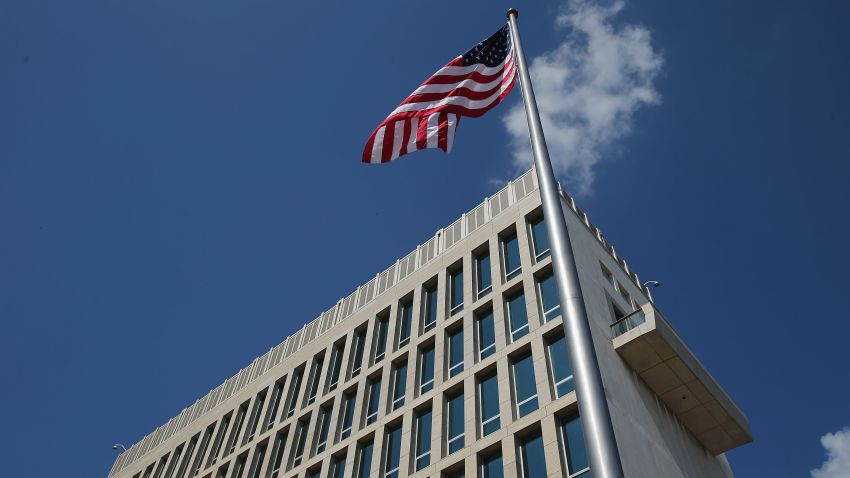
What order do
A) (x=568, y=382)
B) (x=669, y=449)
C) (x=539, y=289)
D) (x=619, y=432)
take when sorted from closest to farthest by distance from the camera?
(x=619, y=432) < (x=568, y=382) < (x=669, y=449) < (x=539, y=289)

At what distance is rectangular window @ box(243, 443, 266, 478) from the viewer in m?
34.1

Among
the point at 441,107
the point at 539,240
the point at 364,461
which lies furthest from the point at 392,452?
the point at 441,107

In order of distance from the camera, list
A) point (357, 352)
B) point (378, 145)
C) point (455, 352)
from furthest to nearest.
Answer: point (357, 352) < point (455, 352) < point (378, 145)

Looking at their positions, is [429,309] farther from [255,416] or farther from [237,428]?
[237,428]

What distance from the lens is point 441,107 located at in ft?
49.4

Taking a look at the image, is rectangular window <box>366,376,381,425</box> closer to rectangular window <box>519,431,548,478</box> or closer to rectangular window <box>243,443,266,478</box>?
rectangular window <box>243,443,266,478</box>

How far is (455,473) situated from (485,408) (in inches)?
104

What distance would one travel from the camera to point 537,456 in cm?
2233

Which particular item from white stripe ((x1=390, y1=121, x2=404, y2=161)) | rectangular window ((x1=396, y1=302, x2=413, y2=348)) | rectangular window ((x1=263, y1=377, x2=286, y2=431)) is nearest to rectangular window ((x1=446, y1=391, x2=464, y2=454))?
rectangular window ((x1=396, y1=302, x2=413, y2=348))

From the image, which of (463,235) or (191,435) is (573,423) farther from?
(191,435)

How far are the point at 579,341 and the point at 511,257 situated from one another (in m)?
23.1

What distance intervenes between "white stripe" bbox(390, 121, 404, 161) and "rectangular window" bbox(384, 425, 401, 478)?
15875 millimetres

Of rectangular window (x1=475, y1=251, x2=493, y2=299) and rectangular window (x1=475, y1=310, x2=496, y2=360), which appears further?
rectangular window (x1=475, y1=251, x2=493, y2=299)

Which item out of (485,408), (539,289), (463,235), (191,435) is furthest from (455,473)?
(191,435)
